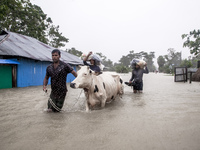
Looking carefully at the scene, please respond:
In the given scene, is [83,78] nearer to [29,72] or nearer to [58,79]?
[58,79]

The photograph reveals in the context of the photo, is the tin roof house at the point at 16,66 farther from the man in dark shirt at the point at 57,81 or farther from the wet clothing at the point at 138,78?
the wet clothing at the point at 138,78

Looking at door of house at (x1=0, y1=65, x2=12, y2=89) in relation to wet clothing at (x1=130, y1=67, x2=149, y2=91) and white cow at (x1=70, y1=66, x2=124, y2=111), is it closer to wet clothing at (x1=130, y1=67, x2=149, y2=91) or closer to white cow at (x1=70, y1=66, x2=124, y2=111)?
white cow at (x1=70, y1=66, x2=124, y2=111)

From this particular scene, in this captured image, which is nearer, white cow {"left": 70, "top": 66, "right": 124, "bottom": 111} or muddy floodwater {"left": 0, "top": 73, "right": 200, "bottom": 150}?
muddy floodwater {"left": 0, "top": 73, "right": 200, "bottom": 150}

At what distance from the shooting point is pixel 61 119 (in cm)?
314

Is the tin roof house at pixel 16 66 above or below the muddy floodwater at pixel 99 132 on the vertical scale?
above

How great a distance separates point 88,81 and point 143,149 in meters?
2.13

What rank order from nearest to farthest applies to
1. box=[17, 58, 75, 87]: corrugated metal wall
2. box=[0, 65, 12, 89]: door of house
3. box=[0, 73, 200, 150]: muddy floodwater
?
box=[0, 73, 200, 150]: muddy floodwater
box=[0, 65, 12, 89]: door of house
box=[17, 58, 75, 87]: corrugated metal wall

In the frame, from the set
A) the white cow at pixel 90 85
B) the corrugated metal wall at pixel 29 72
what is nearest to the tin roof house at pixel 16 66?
the corrugated metal wall at pixel 29 72

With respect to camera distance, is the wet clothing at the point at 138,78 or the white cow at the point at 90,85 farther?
the wet clothing at the point at 138,78

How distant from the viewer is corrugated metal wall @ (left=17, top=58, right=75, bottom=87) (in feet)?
33.6

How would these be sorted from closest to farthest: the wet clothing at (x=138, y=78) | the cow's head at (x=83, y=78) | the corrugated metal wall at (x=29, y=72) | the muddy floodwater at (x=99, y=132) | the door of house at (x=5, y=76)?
1. the muddy floodwater at (x=99, y=132)
2. the cow's head at (x=83, y=78)
3. the wet clothing at (x=138, y=78)
4. the door of house at (x=5, y=76)
5. the corrugated metal wall at (x=29, y=72)

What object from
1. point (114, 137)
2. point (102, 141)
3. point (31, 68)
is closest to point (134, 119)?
point (114, 137)

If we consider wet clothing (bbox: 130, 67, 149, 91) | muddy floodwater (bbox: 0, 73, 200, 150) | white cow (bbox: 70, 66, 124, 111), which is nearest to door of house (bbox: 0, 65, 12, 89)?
muddy floodwater (bbox: 0, 73, 200, 150)

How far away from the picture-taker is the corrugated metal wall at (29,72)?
10.2 metres
